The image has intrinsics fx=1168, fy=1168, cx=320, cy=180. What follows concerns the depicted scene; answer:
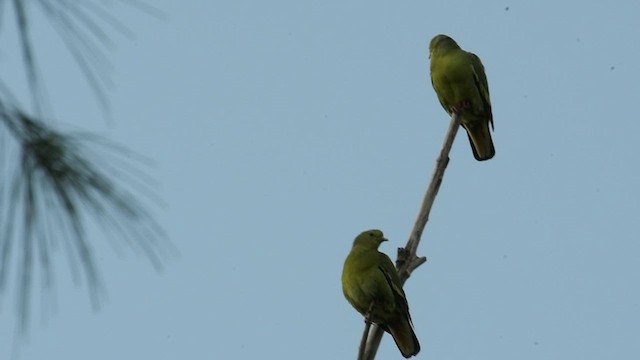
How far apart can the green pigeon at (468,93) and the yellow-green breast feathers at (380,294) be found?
1.59 meters

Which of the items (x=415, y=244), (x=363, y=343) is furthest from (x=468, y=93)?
(x=363, y=343)

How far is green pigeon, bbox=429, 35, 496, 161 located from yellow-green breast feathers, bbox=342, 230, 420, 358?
159 cm

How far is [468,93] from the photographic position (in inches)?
296

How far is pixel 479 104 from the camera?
7.55 metres

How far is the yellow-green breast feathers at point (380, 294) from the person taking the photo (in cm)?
589

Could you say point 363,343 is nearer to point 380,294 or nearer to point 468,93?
point 380,294

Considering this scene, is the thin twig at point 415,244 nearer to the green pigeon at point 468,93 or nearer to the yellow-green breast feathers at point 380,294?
the yellow-green breast feathers at point 380,294

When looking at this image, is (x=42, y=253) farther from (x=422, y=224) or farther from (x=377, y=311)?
(x=377, y=311)

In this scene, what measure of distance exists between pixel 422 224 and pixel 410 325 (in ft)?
3.98

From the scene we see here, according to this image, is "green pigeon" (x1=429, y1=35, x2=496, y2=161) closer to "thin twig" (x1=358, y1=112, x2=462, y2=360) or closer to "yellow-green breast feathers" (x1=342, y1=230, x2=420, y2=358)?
"yellow-green breast feathers" (x1=342, y1=230, x2=420, y2=358)

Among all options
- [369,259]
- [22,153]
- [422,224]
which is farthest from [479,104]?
[22,153]

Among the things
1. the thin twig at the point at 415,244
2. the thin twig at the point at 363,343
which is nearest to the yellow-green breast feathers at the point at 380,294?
the thin twig at the point at 415,244

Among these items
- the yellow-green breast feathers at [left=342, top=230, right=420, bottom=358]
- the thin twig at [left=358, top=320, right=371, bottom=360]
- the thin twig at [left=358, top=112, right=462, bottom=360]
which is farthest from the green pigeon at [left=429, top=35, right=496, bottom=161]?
the thin twig at [left=358, top=320, right=371, bottom=360]

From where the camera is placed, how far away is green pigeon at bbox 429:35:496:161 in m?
7.54
